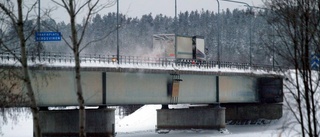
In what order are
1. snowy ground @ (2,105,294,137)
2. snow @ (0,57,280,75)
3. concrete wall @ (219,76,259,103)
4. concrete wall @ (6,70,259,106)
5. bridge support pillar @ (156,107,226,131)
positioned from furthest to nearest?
bridge support pillar @ (156,107,226,131), concrete wall @ (219,76,259,103), snowy ground @ (2,105,294,137), concrete wall @ (6,70,259,106), snow @ (0,57,280,75)

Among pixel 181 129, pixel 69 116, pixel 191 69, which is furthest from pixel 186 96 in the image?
pixel 69 116

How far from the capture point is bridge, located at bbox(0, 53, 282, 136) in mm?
45844

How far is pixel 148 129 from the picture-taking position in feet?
256

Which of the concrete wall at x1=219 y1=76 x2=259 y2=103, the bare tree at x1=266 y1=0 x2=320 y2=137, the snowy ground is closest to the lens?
the bare tree at x1=266 y1=0 x2=320 y2=137

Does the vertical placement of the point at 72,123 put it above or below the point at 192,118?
above

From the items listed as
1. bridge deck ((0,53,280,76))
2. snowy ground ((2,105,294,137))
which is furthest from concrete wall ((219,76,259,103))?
snowy ground ((2,105,294,137))

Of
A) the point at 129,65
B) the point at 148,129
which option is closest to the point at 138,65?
the point at 129,65

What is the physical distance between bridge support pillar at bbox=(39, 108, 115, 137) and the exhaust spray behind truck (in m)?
20.7

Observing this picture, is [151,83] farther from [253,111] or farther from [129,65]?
[253,111]

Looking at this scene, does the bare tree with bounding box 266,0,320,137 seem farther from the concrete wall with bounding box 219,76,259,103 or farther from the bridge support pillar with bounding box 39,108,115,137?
the concrete wall with bounding box 219,76,259,103

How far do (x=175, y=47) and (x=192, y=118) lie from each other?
882 cm

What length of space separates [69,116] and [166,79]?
10.5 metres

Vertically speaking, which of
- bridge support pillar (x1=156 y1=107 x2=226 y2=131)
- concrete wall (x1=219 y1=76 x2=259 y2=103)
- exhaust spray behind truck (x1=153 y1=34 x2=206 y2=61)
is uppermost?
exhaust spray behind truck (x1=153 y1=34 x2=206 y2=61)

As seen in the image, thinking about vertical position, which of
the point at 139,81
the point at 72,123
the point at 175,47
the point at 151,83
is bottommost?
the point at 72,123
